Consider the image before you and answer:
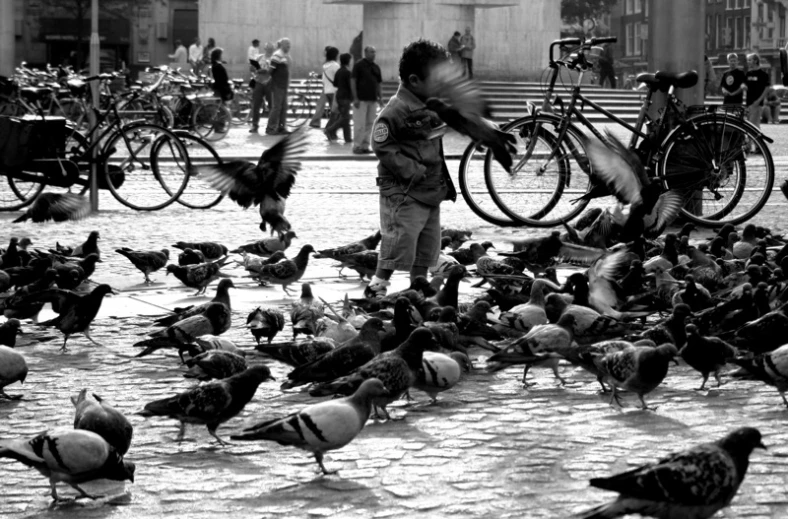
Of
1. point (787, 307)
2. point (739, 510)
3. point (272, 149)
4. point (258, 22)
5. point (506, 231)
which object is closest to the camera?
point (739, 510)

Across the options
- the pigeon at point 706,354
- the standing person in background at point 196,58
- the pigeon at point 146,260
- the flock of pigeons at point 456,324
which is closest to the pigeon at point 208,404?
the flock of pigeons at point 456,324

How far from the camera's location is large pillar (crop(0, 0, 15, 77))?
42062mm

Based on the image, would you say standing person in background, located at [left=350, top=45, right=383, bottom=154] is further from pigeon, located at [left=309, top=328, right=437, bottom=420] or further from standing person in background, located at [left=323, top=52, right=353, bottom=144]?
pigeon, located at [left=309, top=328, right=437, bottom=420]

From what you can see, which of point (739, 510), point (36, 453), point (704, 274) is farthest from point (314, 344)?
point (704, 274)

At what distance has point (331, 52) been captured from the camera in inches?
1104

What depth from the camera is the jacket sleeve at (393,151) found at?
28.0 ft

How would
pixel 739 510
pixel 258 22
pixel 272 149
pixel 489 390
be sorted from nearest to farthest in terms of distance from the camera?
pixel 739 510
pixel 489 390
pixel 272 149
pixel 258 22

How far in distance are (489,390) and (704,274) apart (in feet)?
9.63

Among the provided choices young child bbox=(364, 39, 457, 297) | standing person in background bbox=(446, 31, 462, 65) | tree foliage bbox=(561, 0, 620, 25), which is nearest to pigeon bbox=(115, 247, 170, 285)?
young child bbox=(364, 39, 457, 297)

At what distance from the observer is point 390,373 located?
5883 millimetres

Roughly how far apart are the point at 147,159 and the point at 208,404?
9.73 metres

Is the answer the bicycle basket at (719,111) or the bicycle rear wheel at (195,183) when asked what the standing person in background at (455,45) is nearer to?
the bicycle rear wheel at (195,183)

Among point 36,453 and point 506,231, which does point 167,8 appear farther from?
point 36,453

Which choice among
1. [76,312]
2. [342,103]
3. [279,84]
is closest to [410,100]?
[76,312]
